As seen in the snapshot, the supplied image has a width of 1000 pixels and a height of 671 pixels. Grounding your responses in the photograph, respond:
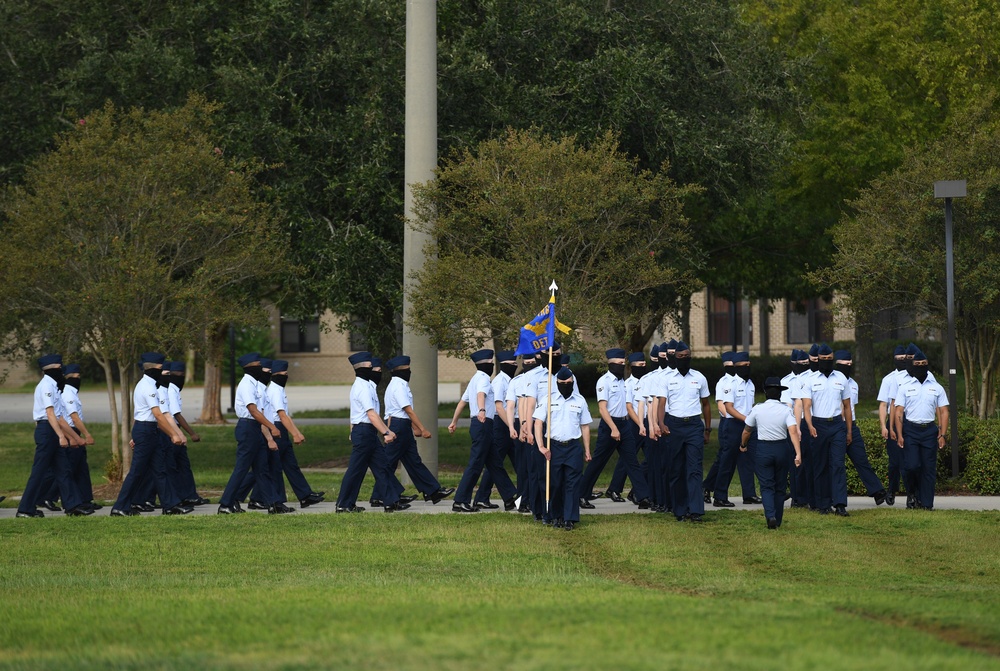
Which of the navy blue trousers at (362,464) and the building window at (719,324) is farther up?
the building window at (719,324)

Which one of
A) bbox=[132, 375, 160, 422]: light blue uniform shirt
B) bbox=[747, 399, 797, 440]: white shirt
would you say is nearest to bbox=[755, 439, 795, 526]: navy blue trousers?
bbox=[747, 399, 797, 440]: white shirt

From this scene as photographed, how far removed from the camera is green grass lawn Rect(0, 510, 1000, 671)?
7.95m

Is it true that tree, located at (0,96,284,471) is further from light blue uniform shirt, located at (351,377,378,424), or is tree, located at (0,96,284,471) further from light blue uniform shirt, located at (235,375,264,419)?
light blue uniform shirt, located at (351,377,378,424)

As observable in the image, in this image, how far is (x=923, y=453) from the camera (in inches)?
634

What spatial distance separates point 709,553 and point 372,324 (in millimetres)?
12306

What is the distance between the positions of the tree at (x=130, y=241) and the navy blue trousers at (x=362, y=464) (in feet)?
14.1

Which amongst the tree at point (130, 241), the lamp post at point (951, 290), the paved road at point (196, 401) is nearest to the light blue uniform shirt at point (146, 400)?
the tree at point (130, 241)

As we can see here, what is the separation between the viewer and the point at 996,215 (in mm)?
22266

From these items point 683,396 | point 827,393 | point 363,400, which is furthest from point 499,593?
point 827,393

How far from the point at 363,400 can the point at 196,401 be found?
109 ft

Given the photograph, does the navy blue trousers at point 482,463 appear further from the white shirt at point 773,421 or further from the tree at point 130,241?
the tree at point 130,241

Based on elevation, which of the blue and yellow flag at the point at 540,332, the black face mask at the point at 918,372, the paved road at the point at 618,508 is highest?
the blue and yellow flag at the point at 540,332

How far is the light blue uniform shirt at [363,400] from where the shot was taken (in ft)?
53.7

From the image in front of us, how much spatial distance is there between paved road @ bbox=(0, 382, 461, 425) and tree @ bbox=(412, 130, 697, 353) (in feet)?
62.3
